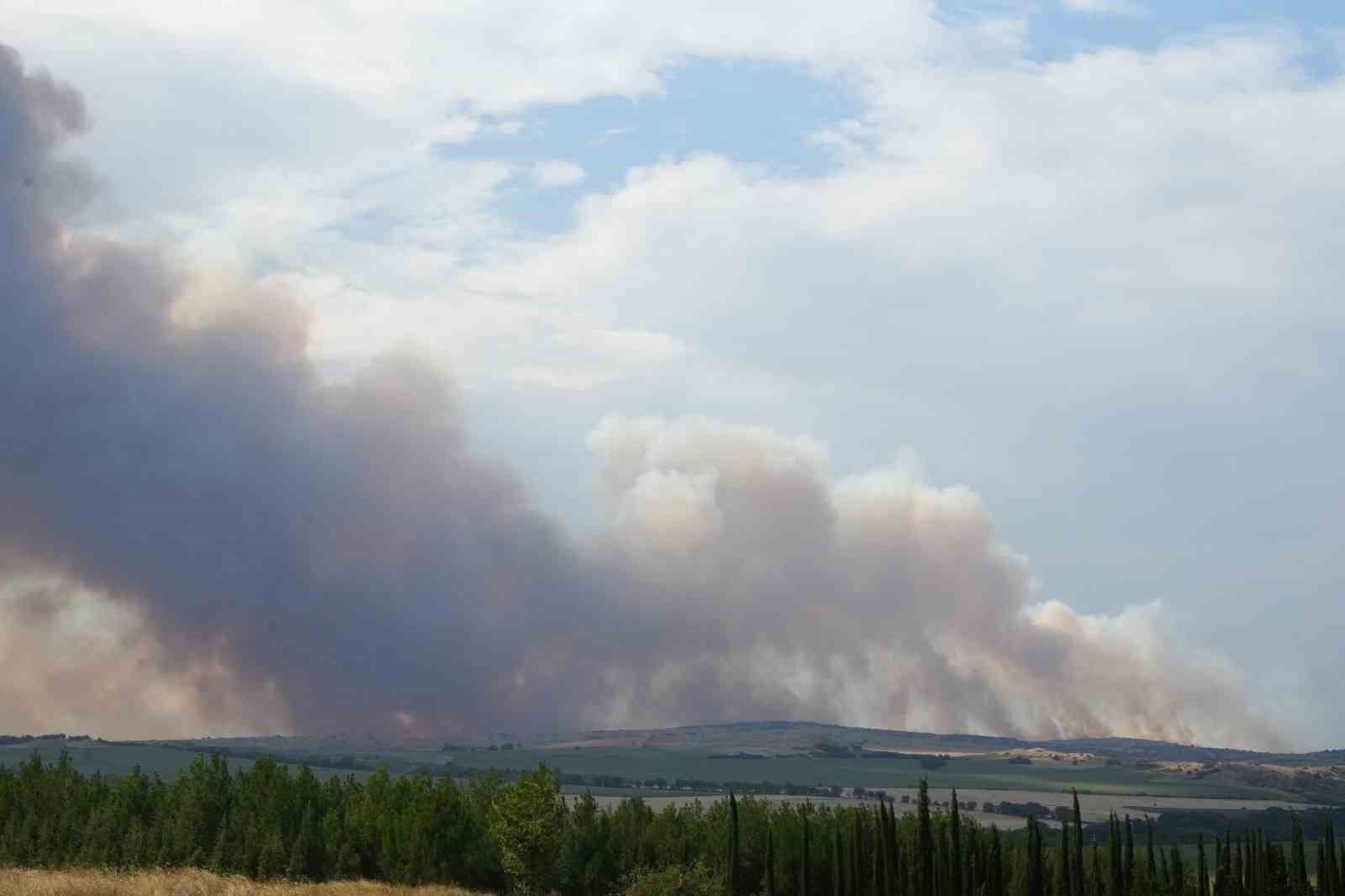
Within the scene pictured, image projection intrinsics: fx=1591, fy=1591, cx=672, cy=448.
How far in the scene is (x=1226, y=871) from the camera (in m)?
112

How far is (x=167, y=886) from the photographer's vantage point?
102438 mm

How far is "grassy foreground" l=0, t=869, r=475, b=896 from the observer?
3789 inches

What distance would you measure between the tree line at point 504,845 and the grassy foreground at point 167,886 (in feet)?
25.9

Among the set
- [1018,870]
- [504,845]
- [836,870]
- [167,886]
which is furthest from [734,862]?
[167,886]

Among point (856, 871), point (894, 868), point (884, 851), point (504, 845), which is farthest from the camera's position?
point (504, 845)

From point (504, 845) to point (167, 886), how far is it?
34834 mm

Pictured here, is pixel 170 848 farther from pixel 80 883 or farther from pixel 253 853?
pixel 80 883

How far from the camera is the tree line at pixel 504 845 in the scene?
12038cm

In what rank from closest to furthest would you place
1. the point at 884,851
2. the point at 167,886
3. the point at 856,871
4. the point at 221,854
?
the point at 167,886
the point at 884,851
the point at 856,871
the point at 221,854

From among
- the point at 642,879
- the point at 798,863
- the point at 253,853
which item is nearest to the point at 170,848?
the point at 253,853

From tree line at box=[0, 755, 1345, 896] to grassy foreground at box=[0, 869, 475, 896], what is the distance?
25.9 ft

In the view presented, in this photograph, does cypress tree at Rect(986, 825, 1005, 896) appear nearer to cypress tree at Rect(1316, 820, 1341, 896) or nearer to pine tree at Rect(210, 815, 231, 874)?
cypress tree at Rect(1316, 820, 1341, 896)

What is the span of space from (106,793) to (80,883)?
5165 cm

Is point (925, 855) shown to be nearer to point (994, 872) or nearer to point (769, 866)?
point (994, 872)
